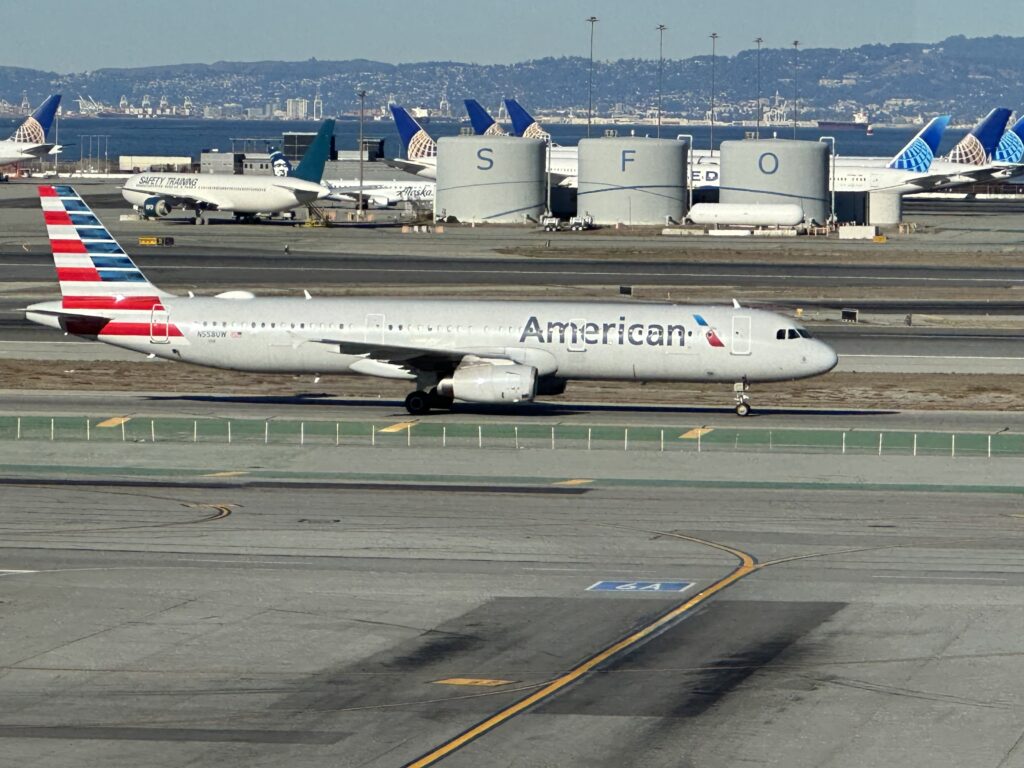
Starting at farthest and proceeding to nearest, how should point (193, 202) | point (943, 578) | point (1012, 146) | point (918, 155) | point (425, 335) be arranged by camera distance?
1. point (1012, 146)
2. point (918, 155)
3. point (193, 202)
4. point (425, 335)
5. point (943, 578)

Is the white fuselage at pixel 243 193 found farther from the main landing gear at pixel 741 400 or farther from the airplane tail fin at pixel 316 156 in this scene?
the main landing gear at pixel 741 400

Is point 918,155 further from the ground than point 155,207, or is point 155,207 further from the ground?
point 918,155

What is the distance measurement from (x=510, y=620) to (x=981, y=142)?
173784 mm

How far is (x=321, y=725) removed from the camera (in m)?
22.7

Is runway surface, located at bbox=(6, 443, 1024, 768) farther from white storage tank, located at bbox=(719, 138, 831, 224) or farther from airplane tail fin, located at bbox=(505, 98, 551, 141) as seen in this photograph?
airplane tail fin, located at bbox=(505, 98, 551, 141)

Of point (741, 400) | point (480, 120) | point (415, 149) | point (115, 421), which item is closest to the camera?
point (115, 421)

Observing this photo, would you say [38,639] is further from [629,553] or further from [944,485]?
[944,485]

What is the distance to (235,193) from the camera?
145000 millimetres

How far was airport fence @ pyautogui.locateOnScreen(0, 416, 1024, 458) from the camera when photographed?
49.5 metres

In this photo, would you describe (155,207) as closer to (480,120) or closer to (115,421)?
(480,120)

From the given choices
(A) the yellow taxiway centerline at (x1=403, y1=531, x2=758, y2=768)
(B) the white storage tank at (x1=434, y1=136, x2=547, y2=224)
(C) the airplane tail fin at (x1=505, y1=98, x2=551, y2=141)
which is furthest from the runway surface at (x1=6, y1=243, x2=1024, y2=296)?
(C) the airplane tail fin at (x1=505, y1=98, x2=551, y2=141)

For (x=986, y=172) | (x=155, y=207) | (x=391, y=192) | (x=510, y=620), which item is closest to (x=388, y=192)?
(x=391, y=192)

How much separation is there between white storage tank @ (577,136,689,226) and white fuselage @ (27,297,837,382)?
9191 cm

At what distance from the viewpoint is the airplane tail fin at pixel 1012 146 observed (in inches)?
7756
